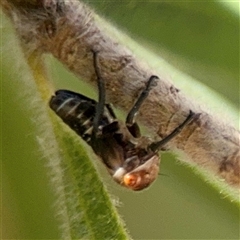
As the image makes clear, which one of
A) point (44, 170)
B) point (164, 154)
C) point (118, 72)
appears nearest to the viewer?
point (118, 72)

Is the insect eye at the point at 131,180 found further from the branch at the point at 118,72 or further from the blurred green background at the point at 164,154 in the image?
the branch at the point at 118,72

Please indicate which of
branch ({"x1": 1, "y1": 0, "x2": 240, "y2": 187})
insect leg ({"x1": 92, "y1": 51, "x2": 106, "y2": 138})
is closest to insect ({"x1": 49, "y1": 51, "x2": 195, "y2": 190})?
insect leg ({"x1": 92, "y1": 51, "x2": 106, "y2": 138})

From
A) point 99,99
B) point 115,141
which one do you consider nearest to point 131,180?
point 115,141

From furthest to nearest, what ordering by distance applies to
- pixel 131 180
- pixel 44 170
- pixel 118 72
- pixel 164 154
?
pixel 164 154 → pixel 131 180 → pixel 44 170 → pixel 118 72

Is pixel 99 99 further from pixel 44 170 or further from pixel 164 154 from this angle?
pixel 164 154

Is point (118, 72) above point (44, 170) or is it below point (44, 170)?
above
